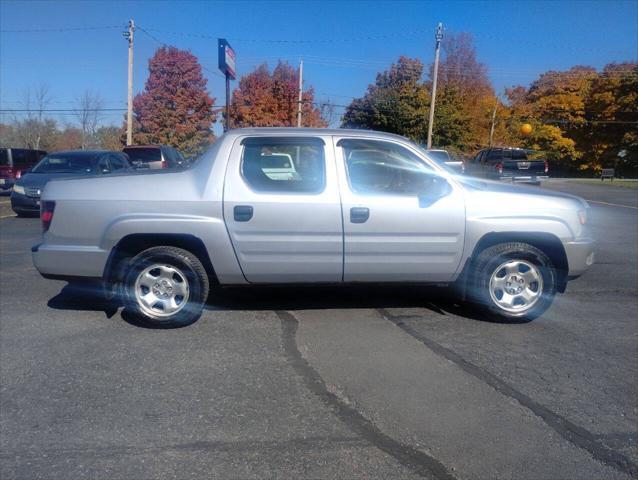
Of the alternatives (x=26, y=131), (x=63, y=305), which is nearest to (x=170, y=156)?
(x=63, y=305)

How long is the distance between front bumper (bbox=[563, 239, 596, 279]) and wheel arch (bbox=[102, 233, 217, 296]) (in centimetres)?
339

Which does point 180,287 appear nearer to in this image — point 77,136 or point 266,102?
point 266,102

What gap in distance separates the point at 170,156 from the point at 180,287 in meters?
16.5

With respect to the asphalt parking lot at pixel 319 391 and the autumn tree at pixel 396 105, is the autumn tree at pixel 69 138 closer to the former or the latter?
the autumn tree at pixel 396 105

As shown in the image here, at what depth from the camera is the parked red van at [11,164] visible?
20.6 m

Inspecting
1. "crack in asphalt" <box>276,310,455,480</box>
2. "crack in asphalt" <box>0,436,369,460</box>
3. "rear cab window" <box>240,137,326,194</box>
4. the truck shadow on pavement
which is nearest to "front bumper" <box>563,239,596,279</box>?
the truck shadow on pavement

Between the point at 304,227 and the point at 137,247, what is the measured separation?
61.5 inches

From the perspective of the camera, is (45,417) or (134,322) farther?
(134,322)

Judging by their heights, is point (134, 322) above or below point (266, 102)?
below

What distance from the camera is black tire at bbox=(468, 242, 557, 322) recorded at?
5105mm

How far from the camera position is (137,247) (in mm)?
4949

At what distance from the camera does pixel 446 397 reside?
3.68 meters

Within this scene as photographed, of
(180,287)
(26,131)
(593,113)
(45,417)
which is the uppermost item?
(593,113)

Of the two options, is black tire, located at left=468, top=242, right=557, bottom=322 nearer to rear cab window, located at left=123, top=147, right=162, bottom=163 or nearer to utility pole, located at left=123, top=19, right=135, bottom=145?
rear cab window, located at left=123, top=147, right=162, bottom=163
